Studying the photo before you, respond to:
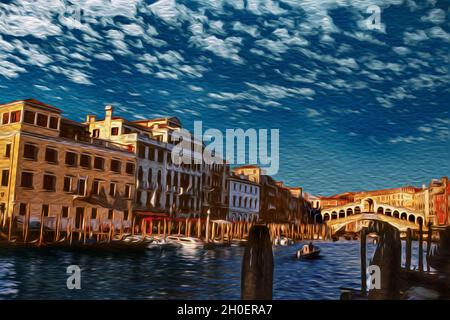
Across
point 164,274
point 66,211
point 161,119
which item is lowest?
point 164,274

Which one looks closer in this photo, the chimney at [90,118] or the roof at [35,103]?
the roof at [35,103]

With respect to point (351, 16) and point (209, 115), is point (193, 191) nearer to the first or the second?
point (209, 115)

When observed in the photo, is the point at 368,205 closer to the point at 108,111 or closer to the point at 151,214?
the point at 151,214

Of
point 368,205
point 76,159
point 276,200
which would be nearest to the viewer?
point 76,159

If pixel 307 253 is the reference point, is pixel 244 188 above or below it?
above

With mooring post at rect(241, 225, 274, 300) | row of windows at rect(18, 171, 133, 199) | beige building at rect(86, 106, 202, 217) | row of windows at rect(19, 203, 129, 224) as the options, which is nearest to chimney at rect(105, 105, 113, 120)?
beige building at rect(86, 106, 202, 217)

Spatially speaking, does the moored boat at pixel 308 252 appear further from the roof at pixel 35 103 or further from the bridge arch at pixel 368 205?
the roof at pixel 35 103

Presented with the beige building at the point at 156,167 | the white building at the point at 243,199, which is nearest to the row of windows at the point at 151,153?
the beige building at the point at 156,167

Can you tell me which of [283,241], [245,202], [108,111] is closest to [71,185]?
[108,111]

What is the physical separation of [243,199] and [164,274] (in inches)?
46.1

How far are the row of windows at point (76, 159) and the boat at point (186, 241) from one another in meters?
0.81

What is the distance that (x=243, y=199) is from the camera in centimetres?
521

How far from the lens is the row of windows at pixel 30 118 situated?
4.35 meters
